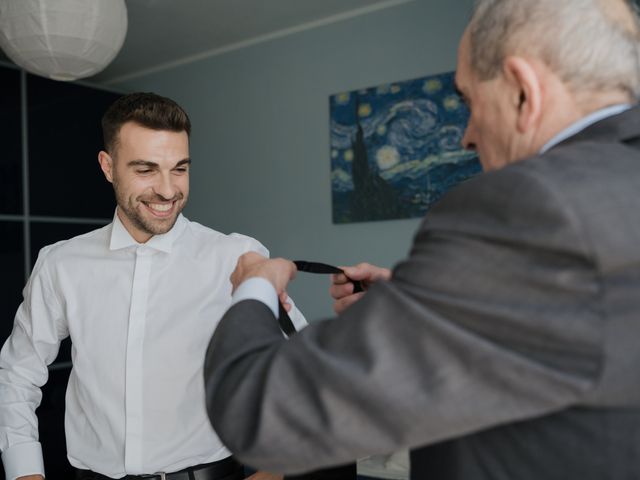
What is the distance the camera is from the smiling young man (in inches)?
63.4

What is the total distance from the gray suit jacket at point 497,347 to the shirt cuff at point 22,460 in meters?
1.19

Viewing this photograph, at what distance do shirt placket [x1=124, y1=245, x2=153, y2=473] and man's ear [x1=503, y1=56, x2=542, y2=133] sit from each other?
1276 mm

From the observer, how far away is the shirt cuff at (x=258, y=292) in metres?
0.78

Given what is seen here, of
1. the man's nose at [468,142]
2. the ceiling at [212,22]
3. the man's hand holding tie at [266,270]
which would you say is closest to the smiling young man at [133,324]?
the man's hand holding tie at [266,270]

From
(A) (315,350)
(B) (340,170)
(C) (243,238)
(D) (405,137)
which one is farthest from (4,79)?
(A) (315,350)

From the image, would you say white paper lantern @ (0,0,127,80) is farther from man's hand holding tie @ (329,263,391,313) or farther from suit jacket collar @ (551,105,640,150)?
suit jacket collar @ (551,105,640,150)

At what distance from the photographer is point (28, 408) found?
1.67 metres

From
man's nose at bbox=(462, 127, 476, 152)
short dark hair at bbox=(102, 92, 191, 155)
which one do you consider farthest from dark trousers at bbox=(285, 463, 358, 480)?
short dark hair at bbox=(102, 92, 191, 155)

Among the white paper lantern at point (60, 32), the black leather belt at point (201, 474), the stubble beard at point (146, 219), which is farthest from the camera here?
the white paper lantern at point (60, 32)

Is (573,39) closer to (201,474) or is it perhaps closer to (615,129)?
(615,129)

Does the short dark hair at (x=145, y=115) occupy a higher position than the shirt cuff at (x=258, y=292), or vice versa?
the short dark hair at (x=145, y=115)

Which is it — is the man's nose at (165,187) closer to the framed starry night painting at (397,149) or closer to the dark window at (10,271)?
the framed starry night painting at (397,149)

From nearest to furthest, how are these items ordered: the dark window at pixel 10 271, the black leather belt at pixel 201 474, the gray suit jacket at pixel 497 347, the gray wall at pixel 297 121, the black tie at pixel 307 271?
1. the gray suit jacket at pixel 497 347
2. the black tie at pixel 307 271
3. the black leather belt at pixel 201 474
4. the gray wall at pixel 297 121
5. the dark window at pixel 10 271

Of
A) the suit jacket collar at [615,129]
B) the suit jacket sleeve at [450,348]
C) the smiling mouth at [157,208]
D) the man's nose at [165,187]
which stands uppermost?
the man's nose at [165,187]
